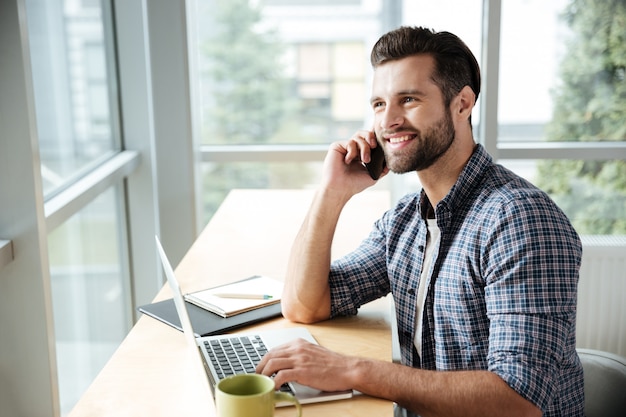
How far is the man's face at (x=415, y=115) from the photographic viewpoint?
1662 mm

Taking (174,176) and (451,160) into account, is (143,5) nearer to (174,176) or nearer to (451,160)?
(174,176)

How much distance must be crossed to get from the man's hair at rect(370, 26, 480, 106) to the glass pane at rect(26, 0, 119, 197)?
3.89ft

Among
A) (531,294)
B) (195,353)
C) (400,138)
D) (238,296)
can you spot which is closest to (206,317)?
(238,296)

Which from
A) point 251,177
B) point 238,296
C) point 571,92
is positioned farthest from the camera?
point 251,177

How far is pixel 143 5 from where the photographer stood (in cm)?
313

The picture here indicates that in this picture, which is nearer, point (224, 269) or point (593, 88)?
point (224, 269)

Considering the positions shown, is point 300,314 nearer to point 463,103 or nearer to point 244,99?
point 463,103

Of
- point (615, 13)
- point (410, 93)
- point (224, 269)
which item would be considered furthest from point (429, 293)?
point (615, 13)

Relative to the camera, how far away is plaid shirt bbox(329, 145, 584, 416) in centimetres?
135

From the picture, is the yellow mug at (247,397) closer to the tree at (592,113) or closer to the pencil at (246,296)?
the pencil at (246,296)

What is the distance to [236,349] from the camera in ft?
4.95

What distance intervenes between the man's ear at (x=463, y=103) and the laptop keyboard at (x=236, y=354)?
693mm

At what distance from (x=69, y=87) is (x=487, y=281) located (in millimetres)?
1735

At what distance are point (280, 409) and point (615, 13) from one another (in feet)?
8.60
